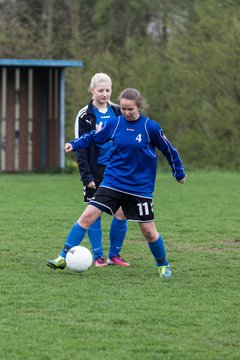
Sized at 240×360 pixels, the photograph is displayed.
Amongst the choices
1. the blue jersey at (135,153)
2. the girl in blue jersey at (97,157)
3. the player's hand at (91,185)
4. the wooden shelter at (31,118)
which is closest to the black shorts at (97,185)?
the girl in blue jersey at (97,157)

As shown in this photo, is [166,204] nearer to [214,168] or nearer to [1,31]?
[214,168]

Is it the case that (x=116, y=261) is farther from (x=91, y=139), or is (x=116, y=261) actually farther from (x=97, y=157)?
(x=91, y=139)

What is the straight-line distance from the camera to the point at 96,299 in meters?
6.11

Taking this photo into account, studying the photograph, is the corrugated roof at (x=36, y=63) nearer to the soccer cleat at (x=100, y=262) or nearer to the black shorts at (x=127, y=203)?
the soccer cleat at (x=100, y=262)

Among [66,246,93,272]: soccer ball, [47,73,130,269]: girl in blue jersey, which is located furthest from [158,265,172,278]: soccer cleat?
[47,73,130,269]: girl in blue jersey

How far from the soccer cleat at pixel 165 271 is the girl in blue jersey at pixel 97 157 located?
72 centimetres

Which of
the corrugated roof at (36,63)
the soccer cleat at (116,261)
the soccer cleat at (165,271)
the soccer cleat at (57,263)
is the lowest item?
the soccer cleat at (116,261)

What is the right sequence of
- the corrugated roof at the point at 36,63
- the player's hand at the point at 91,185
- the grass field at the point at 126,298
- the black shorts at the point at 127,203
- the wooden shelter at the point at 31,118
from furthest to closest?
1. the wooden shelter at the point at 31,118
2. the corrugated roof at the point at 36,63
3. the player's hand at the point at 91,185
4. the black shorts at the point at 127,203
5. the grass field at the point at 126,298

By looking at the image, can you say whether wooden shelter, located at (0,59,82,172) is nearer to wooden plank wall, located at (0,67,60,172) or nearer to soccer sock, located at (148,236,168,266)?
wooden plank wall, located at (0,67,60,172)

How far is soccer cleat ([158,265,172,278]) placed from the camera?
23.5 feet

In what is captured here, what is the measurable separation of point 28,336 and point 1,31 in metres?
23.1

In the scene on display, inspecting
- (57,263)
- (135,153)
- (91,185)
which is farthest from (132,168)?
(57,263)

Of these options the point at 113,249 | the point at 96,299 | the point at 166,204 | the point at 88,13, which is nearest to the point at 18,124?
the point at 166,204

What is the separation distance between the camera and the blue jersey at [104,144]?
7871 millimetres
